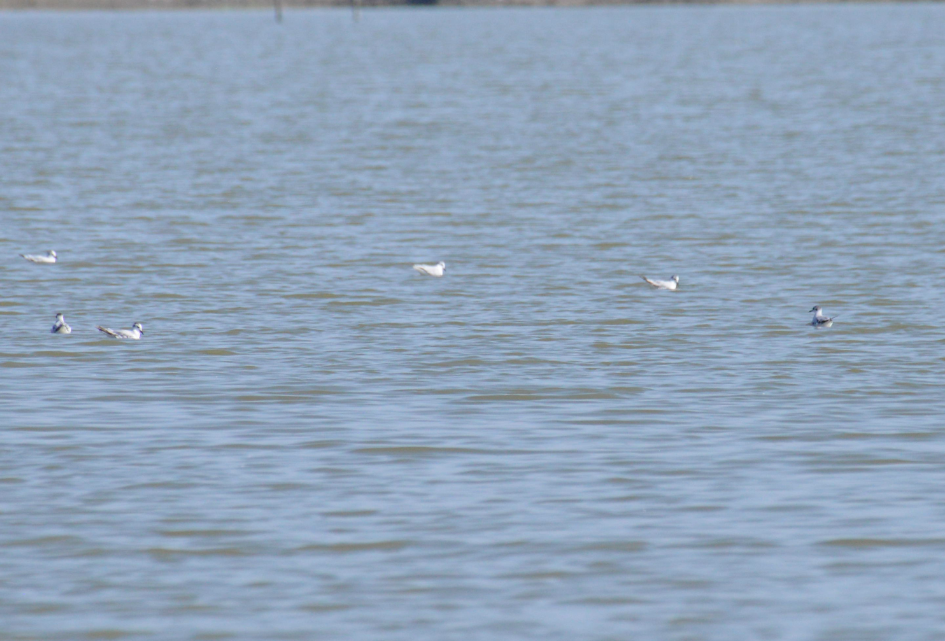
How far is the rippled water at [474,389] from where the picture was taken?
10.3 meters

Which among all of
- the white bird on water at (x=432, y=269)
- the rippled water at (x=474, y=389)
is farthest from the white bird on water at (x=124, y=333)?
the white bird on water at (x=432, y=269)

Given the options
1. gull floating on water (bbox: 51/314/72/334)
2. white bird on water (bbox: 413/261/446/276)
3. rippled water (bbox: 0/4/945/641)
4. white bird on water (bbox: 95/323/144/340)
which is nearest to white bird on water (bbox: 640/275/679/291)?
rippled water (bbox: 0/4/945/641)

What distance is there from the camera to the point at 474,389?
15695mm

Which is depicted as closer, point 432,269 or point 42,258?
point 432,269

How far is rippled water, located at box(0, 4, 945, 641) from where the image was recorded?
10.3 m

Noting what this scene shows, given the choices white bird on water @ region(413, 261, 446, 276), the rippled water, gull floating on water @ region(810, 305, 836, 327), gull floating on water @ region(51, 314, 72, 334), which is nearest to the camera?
the rippled water

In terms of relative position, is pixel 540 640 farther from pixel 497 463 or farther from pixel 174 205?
pixel 174 205

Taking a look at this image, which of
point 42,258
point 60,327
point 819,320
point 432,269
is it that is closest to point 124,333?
point 60,327

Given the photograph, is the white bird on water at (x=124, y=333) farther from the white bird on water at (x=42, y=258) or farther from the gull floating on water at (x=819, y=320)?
the gull floating on water at (x=819, y=320)

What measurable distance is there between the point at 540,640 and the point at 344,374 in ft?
23.7

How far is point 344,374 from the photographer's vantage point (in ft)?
53.6

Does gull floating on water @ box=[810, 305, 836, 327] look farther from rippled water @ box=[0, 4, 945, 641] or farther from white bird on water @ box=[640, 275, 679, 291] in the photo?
white bird on water @ box=[640, 275, 679, 291]

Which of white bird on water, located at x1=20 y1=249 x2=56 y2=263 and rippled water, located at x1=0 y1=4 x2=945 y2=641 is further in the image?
white bird on water, located at x1=20 y1=249 x2=56 y2=263

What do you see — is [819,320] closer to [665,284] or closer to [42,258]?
[665,284]
